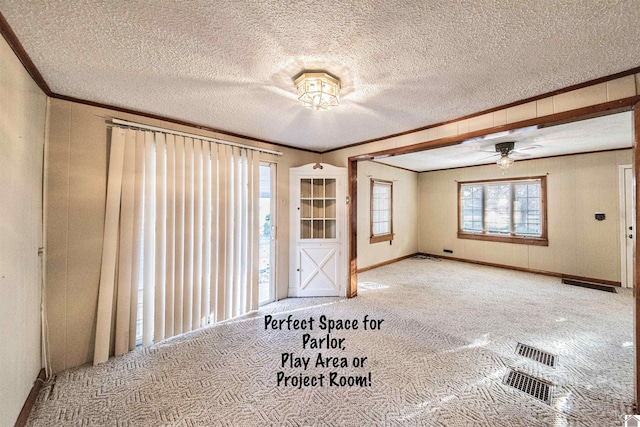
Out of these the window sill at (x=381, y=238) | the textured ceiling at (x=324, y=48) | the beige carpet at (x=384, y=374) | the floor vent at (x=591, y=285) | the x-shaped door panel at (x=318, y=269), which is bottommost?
the beige carpet at (x=384, y=374)

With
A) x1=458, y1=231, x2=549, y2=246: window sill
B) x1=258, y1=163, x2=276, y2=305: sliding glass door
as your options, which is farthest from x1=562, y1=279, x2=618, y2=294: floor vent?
x1=258, y1=163, x2=276, y2=305: sliding glass door

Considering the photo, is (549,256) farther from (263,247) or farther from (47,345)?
(47,345)

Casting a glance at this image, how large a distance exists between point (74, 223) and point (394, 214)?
5581mm

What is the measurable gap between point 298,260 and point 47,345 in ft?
8.65

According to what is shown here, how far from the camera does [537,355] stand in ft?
7.44

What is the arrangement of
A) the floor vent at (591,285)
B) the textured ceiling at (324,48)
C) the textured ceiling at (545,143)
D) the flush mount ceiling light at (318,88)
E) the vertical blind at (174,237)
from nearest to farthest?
1. the textured ceiling at (324,48)
2. the flush mount ceiling light at (318,88)
3. the vertical blind at (174,237)
4. the textured ceiling at (545,143)
5. the floor vent at (591,285)

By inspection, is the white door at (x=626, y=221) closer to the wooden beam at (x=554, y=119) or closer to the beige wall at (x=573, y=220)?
the beige wall at (x=573, y=220)

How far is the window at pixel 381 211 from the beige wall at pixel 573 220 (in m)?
1.95

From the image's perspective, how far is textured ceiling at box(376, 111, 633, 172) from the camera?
118 inches

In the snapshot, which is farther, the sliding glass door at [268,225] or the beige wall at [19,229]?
the sliding glass door at [268,225]

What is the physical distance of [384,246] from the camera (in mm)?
5750

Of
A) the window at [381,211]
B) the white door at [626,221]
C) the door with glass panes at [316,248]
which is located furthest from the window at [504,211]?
the door with glass panes at [316,248]

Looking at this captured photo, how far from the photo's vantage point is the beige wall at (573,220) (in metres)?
4.22

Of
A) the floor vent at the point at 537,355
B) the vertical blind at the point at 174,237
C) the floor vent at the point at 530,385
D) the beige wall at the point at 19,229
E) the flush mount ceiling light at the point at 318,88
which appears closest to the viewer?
the beige wall at the point at 19,229
